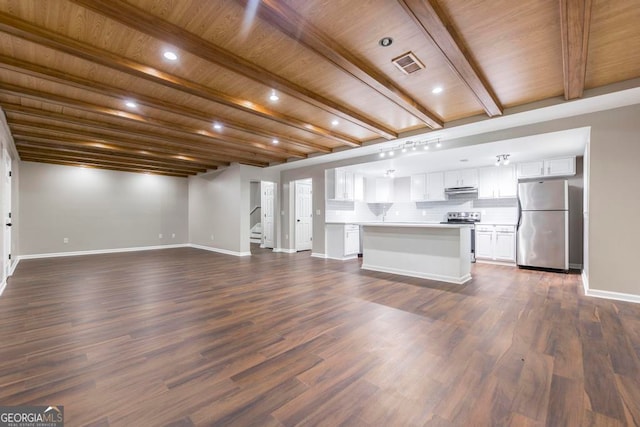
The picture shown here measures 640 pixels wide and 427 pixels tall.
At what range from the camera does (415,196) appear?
24.8 ft

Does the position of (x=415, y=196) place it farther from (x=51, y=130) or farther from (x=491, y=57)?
(x=51, y=130)

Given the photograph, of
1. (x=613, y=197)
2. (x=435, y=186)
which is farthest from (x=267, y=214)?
(x=613, y=197)

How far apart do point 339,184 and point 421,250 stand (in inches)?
124

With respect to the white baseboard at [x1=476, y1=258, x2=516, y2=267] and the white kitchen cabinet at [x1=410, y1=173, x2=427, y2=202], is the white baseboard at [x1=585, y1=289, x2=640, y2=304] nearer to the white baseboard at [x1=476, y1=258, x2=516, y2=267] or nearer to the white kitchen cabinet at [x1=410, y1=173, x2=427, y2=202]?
the white baseboard at [x1=476, y1=258, x2=516, y2=267]

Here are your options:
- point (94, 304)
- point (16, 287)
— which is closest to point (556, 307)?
point (94, 304)

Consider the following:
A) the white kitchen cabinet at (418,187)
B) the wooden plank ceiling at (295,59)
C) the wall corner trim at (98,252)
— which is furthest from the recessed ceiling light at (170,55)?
the wall corner trim at (98,252)

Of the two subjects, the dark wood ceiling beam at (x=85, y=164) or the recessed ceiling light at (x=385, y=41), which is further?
the dark wood ceiling beam at (x=85, y=164)

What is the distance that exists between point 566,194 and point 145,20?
6819 mm

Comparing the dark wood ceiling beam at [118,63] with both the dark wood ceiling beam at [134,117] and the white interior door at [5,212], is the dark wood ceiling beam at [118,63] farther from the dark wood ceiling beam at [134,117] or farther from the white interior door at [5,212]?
the white interior door at [5,212]

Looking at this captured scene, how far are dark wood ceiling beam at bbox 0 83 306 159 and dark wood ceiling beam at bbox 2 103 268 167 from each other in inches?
16.5

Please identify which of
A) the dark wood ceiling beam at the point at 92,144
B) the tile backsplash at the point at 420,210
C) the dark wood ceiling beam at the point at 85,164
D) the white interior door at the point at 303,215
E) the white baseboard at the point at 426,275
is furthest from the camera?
the white interior door at the point at 303,215

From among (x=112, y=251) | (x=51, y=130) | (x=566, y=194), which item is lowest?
(x=112, y=251)

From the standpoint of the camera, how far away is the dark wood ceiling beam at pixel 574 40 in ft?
6.24

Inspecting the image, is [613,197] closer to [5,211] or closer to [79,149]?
[5,211]
